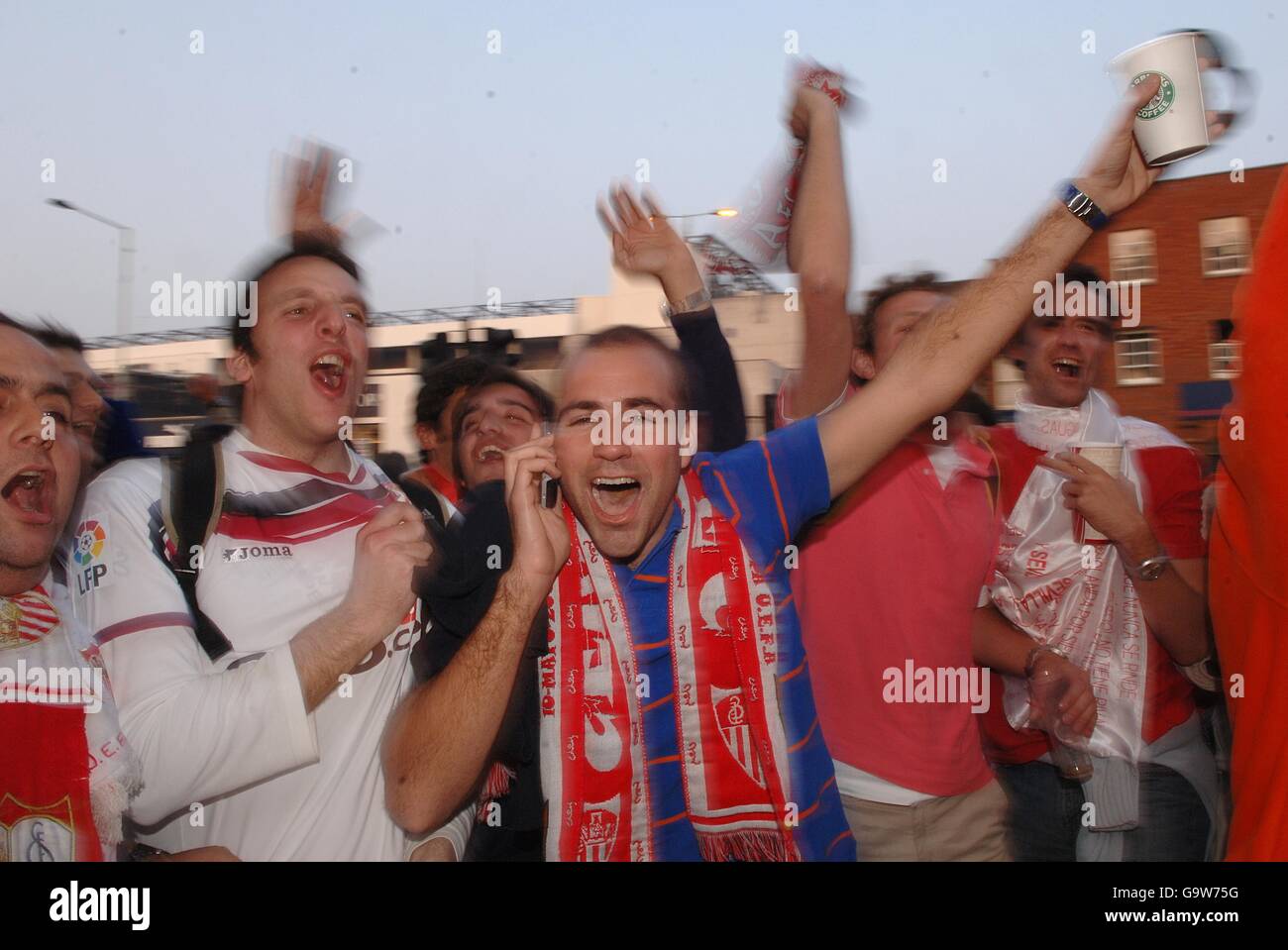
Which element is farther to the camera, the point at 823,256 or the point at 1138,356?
the point at 1138,356

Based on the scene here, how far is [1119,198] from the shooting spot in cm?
219

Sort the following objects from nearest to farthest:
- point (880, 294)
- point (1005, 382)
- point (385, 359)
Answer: point (385, 359), point (880, 294), point (1005, 382)

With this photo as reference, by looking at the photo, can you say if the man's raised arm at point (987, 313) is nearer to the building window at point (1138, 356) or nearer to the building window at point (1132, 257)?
the building window at point (1132, 257)

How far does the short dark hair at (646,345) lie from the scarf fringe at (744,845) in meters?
0.92

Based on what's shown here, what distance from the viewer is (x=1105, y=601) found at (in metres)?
2.55

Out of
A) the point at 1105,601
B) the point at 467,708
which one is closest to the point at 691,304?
the point at 467,708

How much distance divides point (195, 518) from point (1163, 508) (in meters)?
2.21

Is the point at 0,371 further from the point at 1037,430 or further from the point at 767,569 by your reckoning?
the point at 1037,430

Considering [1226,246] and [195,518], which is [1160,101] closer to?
[1226,246]

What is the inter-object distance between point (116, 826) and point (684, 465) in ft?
4.59

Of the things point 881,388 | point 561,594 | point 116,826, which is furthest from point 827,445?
point 116,826

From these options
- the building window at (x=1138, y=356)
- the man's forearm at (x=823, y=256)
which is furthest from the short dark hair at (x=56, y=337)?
the building window at (x=1138, y=356)

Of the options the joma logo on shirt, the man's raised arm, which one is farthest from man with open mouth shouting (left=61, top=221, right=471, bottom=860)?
the man's raised arm

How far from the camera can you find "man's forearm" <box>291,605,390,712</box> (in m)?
2.14
